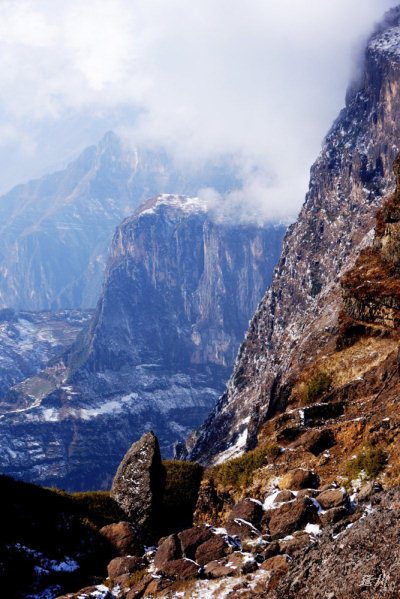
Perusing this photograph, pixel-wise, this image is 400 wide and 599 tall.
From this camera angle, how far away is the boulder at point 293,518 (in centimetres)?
2714

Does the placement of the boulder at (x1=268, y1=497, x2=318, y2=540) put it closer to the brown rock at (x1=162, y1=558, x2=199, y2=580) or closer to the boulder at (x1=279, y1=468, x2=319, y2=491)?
the boulder at (x1=279, y1=468, x2=319, y2=491)

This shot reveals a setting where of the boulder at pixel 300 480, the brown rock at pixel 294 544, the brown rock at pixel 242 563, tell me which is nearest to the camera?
the brown rock at pixel 242 563

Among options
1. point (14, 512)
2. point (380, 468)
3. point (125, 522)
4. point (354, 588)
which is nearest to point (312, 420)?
point (380, 468)

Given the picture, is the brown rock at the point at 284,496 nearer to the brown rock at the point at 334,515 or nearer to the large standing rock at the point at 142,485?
the brown rock at the point at 334,515

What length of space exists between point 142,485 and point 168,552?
1065cm

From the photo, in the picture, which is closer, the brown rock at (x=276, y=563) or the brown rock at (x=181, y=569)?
the brown rock at (x=276, y=563)

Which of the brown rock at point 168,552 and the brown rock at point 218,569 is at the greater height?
the brown rock at point 218,569

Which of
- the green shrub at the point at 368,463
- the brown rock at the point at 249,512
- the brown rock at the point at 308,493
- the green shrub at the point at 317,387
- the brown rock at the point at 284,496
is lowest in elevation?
the brown rock at the point at 249,512

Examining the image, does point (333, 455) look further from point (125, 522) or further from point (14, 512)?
point (14, 512)

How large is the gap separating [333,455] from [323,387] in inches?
439

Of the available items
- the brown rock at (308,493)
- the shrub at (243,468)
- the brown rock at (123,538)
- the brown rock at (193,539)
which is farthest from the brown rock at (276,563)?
the shrub at (243,468)

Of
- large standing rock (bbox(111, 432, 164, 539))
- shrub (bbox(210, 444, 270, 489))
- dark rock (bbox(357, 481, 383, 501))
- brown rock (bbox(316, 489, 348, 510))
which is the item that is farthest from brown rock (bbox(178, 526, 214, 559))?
large standing rock (bbox(111, 432, 164, 539))

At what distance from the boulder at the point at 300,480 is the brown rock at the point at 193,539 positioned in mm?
5170

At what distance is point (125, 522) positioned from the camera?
3441 cm
